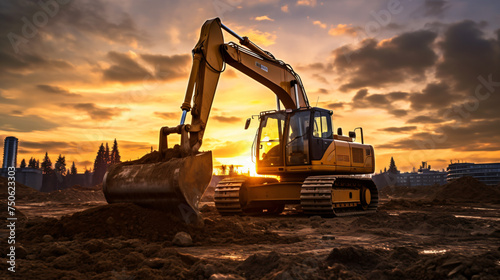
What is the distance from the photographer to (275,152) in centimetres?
1113

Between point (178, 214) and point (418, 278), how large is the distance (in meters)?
3.98

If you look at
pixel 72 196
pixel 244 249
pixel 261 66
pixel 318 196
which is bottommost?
pixel 244 249

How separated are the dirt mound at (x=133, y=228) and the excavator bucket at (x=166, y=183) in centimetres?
27

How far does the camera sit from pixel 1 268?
3613 millimetres

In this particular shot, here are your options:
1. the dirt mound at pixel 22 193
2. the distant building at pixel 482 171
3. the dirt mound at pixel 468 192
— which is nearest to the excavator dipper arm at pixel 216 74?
the dirt mound at pixel 468 192

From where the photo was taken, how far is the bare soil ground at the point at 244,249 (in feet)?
12.0

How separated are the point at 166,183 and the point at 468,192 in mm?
22739

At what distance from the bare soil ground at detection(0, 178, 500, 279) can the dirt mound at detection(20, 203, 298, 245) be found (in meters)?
0.02

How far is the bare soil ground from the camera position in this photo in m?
3.65

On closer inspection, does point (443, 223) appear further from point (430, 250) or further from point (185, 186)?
point (185, 186)

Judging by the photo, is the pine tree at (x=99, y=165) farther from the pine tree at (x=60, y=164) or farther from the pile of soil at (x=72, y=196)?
the pile of soil at (x=72, y=196)

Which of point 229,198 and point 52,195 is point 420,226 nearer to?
point 229,198

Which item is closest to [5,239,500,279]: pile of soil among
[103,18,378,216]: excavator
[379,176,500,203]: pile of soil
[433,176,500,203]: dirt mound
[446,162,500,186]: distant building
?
[103,18,378,216]: excavator

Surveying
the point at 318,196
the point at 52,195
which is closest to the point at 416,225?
the point at 318,196
